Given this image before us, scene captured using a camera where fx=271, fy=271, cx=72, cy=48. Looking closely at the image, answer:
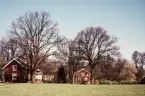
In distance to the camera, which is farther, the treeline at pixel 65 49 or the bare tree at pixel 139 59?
the bare tree at pixel 139 59

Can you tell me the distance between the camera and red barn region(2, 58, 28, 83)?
80.5 metres

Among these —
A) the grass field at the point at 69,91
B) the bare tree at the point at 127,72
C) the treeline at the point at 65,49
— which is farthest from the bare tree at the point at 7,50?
the grass field at the point at 69,91

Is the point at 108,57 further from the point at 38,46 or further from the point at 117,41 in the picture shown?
the point at 38,46

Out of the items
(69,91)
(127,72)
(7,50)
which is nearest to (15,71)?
(7,50)

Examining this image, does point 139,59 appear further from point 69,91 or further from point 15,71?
point 69,91

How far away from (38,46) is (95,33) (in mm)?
18609

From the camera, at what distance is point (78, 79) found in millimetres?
100875

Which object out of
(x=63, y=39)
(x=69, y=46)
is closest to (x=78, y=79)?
(x=69, y=46)

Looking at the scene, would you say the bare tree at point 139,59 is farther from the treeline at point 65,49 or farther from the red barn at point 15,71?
the red barn at point 15,71

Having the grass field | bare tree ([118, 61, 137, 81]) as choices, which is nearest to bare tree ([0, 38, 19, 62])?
bare tree ([118, 61, 137, 81])

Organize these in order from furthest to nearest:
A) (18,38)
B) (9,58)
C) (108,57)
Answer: (9,58), (108,57), (18,38)

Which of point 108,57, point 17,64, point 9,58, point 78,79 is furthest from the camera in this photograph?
point 78,79

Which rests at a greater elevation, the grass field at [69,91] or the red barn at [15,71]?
the red barn at [15,71]

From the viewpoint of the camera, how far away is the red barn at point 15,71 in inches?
3169
